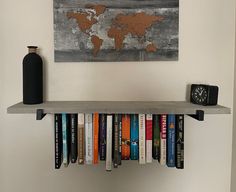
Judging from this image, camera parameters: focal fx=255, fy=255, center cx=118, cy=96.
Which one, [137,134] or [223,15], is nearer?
[137,134]

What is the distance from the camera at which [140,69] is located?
1.44 m

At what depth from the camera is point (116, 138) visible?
4.17ft

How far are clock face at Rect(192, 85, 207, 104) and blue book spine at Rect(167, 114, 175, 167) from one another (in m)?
0.16

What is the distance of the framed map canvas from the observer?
1401 millimetres

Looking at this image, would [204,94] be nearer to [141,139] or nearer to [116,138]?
[141,139]

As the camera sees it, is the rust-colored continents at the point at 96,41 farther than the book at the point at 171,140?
Yes

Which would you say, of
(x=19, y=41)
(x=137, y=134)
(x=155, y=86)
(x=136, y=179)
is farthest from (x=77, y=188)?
(x=19, y=41)

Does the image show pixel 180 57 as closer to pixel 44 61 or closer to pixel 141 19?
pixel 141 19

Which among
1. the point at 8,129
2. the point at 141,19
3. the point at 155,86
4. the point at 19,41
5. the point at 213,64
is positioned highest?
the point at 141,19

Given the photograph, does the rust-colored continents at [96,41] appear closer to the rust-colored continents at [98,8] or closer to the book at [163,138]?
the rust-colored continents at [98,8]

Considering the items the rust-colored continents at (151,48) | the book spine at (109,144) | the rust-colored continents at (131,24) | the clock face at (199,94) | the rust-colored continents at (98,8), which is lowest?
the book spine at (109,144)

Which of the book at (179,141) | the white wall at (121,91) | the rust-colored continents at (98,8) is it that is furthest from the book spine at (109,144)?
the rust-colored continents at (98,8)

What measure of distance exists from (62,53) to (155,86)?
0.55 m

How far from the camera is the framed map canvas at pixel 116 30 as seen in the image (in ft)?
4.60
